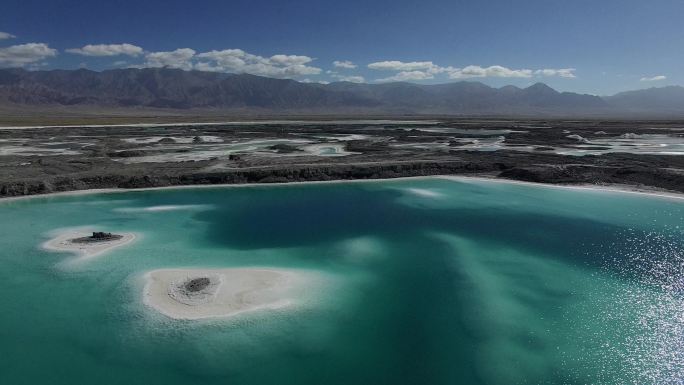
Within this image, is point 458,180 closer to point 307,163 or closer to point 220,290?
point 307,163

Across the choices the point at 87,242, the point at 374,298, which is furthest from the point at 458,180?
the point at 87,242

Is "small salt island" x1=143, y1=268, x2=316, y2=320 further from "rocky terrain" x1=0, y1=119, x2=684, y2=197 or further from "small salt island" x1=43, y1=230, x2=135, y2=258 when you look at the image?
"rocky terrain" x1=0, y1=119, x2=684, y2=197

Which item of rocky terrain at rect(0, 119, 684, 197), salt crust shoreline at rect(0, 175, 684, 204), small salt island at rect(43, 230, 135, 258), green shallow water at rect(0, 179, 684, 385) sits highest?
rocky terrain at rect(0, 119, 684, 197)

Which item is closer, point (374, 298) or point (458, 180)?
point (374, 298)

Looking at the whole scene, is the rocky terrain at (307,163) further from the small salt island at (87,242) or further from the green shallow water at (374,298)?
the small salt island at (87,242)

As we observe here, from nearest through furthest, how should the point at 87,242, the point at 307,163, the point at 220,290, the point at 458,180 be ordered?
the point at 220,290
the point at 87,242
the point at 458,180
the point at 307,163

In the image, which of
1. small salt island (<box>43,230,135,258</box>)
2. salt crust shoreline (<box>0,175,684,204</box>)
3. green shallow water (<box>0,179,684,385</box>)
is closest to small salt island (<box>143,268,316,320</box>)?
green shallow water (<box>0,179,684,385</box>)
